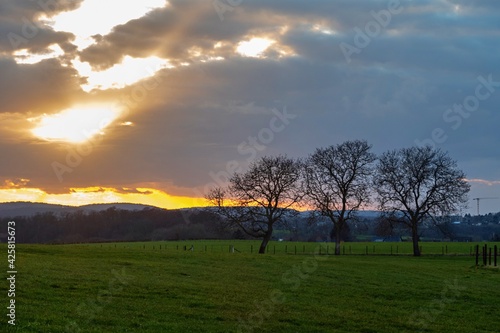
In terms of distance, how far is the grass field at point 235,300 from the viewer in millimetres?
19594

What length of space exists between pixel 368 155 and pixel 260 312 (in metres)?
69.5

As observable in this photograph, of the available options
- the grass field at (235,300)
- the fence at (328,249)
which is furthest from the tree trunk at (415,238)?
the grass field at (235,300)

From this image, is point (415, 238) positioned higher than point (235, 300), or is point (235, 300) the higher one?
point (415, 238)

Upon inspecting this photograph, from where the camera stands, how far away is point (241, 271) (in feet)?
127

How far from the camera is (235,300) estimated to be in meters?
25.5

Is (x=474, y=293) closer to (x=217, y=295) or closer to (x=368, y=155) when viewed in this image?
(x=217, y=295)

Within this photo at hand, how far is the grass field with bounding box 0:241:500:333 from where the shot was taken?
19.6 metres

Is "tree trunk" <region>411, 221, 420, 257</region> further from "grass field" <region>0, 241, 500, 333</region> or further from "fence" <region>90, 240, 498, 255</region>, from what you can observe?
"grass field" <region>0, 241, 500, 333</region>

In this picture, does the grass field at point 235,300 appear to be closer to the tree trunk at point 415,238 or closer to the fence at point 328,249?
the tree trunk at point 415,238

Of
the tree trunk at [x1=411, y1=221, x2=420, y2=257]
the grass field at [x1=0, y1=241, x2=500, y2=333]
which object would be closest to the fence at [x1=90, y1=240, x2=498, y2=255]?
the tree trunk at [x1=411, y1=221, x2=420, y2=257]

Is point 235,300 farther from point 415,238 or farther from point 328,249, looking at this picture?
point 328,249

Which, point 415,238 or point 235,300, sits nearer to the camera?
point 235,300

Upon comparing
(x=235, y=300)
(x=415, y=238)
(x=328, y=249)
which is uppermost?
(x=415, y=238)

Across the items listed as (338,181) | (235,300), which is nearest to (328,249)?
(338,181)
